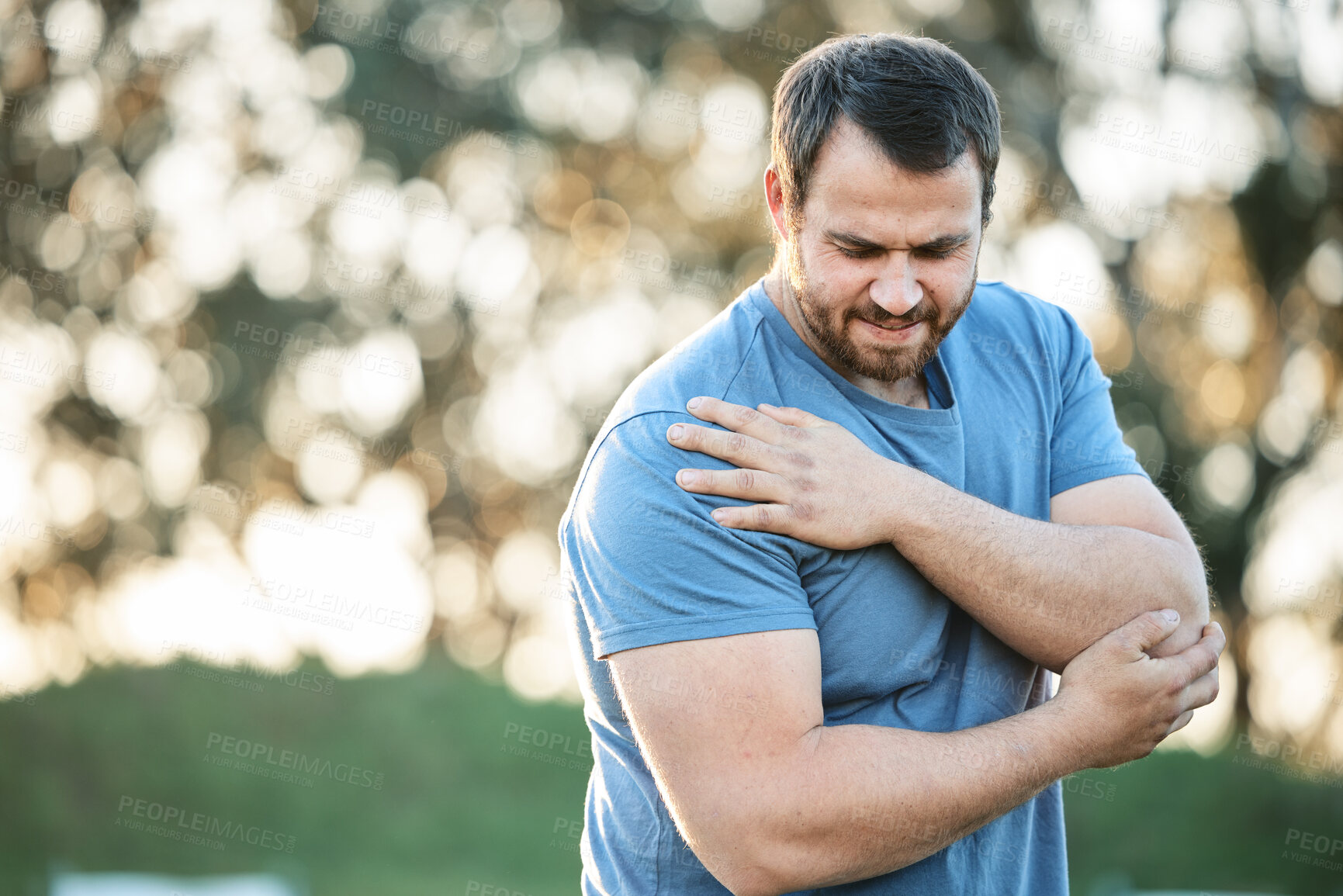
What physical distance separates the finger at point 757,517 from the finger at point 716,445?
0.08 meters

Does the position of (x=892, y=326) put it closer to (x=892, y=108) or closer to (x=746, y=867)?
(x=892, y=108)

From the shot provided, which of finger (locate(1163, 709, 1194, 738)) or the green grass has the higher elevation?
finger (locate(1163, 709, 1194, 738))

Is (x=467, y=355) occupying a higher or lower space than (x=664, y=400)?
lower

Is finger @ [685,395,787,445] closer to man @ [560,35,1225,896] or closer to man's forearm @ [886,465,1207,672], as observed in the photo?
man @ [560,35,1225,896]

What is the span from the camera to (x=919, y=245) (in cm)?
215

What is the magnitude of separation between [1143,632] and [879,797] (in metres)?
0.59

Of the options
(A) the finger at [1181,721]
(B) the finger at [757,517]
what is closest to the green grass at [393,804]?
(A) the finger at [1181,721]

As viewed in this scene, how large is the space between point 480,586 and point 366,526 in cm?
222

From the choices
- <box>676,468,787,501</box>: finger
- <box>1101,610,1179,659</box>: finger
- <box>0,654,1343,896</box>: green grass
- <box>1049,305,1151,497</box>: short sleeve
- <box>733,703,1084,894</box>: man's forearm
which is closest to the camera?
<box>733,703,1084,894</box>: man's forearm

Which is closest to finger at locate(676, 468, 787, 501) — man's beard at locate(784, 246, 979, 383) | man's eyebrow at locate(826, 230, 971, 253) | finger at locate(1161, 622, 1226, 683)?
man's beard at locate(784, 246, 979, 383)

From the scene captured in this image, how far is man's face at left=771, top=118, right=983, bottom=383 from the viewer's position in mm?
2125

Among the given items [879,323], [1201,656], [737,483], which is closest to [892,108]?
[879,323]

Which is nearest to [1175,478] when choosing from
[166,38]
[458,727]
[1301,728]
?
[1301,728]

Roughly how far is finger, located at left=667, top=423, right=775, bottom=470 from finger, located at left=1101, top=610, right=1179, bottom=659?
2.27 feet
